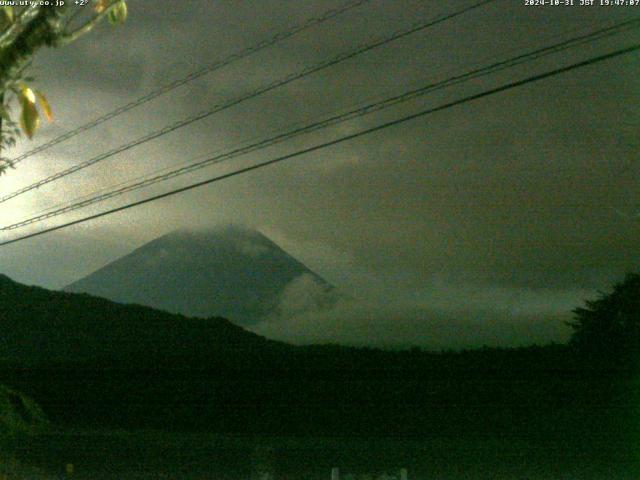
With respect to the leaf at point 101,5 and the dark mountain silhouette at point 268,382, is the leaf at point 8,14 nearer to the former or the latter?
the leaf at point 101,5

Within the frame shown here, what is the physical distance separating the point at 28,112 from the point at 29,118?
0.02 m

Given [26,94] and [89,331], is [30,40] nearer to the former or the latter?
[26,94]

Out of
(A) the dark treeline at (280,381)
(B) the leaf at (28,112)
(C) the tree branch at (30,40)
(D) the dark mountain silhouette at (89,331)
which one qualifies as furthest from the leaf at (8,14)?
(D) the dark mountain silhouette at (89,331)

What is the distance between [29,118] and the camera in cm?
288

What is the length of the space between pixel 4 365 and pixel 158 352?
4.36m

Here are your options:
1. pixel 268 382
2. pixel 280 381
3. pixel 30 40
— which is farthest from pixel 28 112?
pixel 268 382

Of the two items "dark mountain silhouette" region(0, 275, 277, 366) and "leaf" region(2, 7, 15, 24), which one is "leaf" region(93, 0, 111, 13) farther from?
"dark mountain silhouette" region(0, 275, 277, 366)

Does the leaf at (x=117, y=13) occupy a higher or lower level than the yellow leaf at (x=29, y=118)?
higher

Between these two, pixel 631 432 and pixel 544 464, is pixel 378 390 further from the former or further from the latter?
pixel 631 432

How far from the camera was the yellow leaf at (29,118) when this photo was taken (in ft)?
9.39

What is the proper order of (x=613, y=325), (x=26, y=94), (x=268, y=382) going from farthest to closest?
(x=268, y=382), (x=613, y=325), (x=26, y=94)

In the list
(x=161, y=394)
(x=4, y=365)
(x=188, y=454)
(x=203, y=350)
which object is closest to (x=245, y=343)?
(x=203, y=350)

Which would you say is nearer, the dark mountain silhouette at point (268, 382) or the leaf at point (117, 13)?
the leaf at point (117, 13)

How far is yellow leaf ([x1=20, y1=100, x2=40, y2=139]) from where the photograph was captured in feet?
9.39
